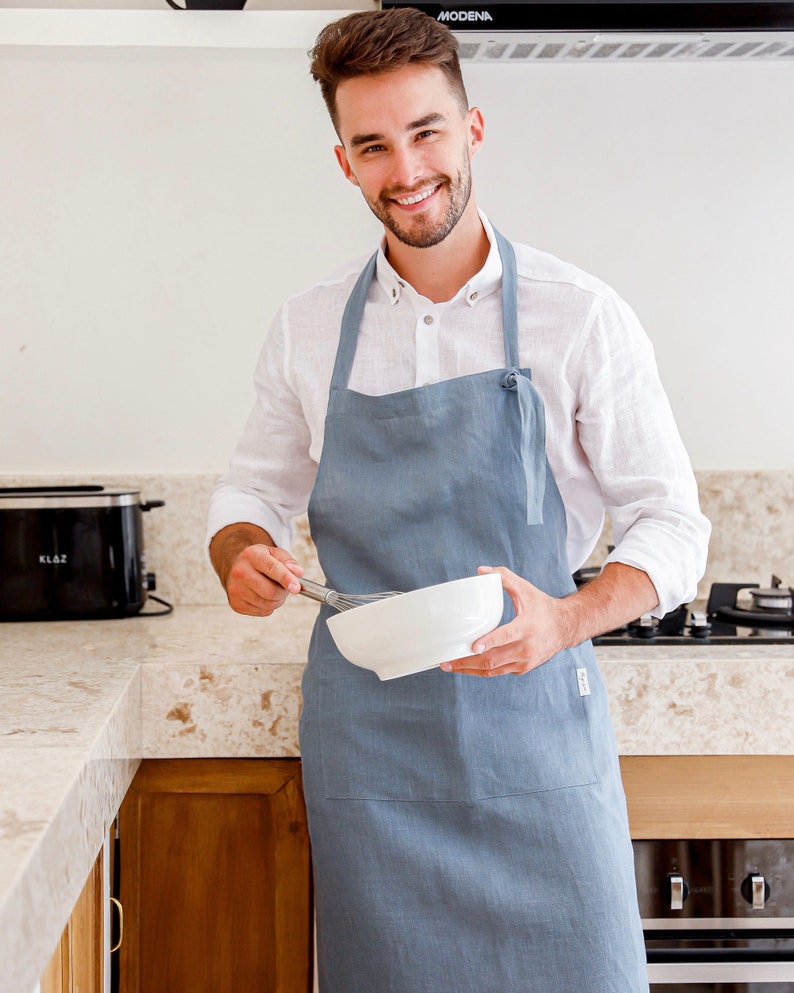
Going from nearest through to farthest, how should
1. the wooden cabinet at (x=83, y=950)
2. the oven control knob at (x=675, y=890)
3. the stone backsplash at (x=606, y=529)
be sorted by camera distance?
the wooden cabinet at (x=83, y=950)
the oven control knob at (x=675, y=890)
the stone backsplash at (x=606, y=529)

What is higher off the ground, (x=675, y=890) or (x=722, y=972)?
(x=675, y=890)

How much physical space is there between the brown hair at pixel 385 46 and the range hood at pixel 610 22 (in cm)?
34

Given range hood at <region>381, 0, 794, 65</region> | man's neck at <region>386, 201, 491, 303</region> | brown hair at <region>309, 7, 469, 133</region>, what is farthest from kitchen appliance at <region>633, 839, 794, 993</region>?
range hood at <region>381, 0, 794, 65</region>

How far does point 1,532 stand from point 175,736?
0.50 meters

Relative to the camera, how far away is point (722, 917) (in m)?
1.33

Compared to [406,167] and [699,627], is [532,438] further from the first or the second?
[699,627]

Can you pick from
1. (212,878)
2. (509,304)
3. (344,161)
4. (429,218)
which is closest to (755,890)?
(212,878)

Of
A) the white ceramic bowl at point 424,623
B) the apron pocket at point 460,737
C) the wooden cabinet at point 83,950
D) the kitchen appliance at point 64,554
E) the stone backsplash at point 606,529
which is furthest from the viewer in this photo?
the stone backsplash at point 606,529

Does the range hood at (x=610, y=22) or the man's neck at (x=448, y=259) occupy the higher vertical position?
the range hood at (x=610, y=22)

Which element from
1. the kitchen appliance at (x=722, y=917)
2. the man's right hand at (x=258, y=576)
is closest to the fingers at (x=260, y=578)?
the man's right hand at (x=258, y=576)

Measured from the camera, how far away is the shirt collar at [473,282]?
1203 mm

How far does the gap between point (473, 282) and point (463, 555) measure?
32 cm

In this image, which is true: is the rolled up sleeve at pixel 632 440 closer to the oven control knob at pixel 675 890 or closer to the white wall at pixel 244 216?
the oven control knob at pixel 675 890

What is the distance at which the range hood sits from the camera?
1478mm
